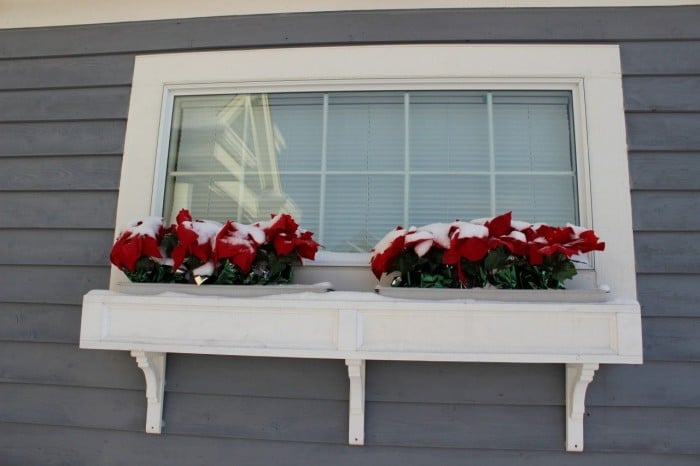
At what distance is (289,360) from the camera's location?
152cm

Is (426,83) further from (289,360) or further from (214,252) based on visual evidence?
(289,360)

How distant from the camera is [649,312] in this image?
4.78ft

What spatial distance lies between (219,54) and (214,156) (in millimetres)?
347

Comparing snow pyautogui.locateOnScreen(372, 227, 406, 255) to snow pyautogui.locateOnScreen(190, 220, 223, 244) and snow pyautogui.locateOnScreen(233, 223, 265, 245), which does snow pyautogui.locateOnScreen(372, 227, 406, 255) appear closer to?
snow pyautogui.locateOnScreen(233, 223, 265, 245)

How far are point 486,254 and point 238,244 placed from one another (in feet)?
2.17

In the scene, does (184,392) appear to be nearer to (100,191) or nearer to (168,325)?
(168,325)

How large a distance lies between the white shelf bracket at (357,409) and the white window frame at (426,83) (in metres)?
0.75

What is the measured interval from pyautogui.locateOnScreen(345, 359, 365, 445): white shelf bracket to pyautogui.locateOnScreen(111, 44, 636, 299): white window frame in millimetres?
753

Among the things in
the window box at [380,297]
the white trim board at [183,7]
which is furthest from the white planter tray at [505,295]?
the white trim board at [183,7]

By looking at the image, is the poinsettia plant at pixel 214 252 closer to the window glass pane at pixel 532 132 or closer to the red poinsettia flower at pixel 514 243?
the red poinsettia flower at pixel 514 243

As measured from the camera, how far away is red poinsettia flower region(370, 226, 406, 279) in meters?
1.38

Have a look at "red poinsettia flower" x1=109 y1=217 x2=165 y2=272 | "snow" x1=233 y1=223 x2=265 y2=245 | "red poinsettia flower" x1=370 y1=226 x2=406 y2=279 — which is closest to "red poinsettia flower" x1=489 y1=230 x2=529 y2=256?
"red poinsettia flower" x1=370 y1=226 x2=406 y2=279

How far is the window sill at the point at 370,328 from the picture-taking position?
127 centimetres

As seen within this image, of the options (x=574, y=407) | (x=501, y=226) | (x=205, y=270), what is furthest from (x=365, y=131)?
(x=574, y=407)
